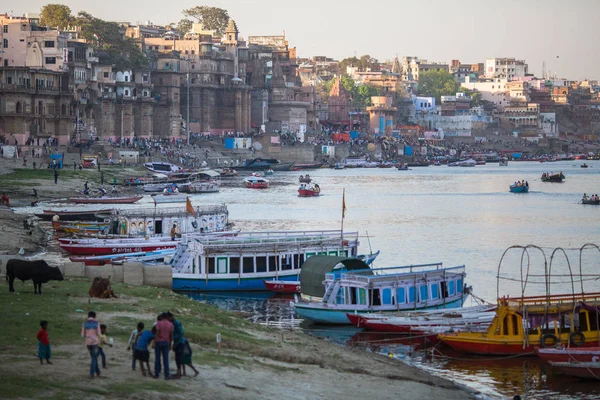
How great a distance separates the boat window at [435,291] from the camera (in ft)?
121

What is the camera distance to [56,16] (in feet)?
473

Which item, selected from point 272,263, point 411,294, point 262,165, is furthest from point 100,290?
point 262,165

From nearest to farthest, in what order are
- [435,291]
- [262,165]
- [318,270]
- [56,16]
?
[318,270], [435,291], [262,165], [56,16]

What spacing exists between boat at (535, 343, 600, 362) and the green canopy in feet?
30.3

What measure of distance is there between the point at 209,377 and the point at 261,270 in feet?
66.3

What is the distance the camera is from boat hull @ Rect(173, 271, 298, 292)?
41.0 m

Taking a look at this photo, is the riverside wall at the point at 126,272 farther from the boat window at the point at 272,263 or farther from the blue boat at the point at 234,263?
the boat window at the point at 272,263

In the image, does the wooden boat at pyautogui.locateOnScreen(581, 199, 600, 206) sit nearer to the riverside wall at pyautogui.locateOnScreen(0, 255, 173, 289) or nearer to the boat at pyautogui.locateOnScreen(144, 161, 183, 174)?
the boat at pyautogui.locateOnScreen(144, 161, 183, 174)

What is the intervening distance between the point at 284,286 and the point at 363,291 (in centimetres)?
626

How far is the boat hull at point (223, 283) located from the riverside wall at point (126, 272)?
1.02 metres

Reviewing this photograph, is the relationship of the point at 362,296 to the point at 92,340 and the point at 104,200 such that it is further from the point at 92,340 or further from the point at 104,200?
the point at 104,200

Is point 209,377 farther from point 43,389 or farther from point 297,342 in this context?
point 297,342

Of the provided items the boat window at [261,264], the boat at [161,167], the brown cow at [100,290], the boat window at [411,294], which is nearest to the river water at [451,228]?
the boat window at [261,264]

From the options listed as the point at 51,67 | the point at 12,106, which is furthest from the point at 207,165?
the point at 12,106
